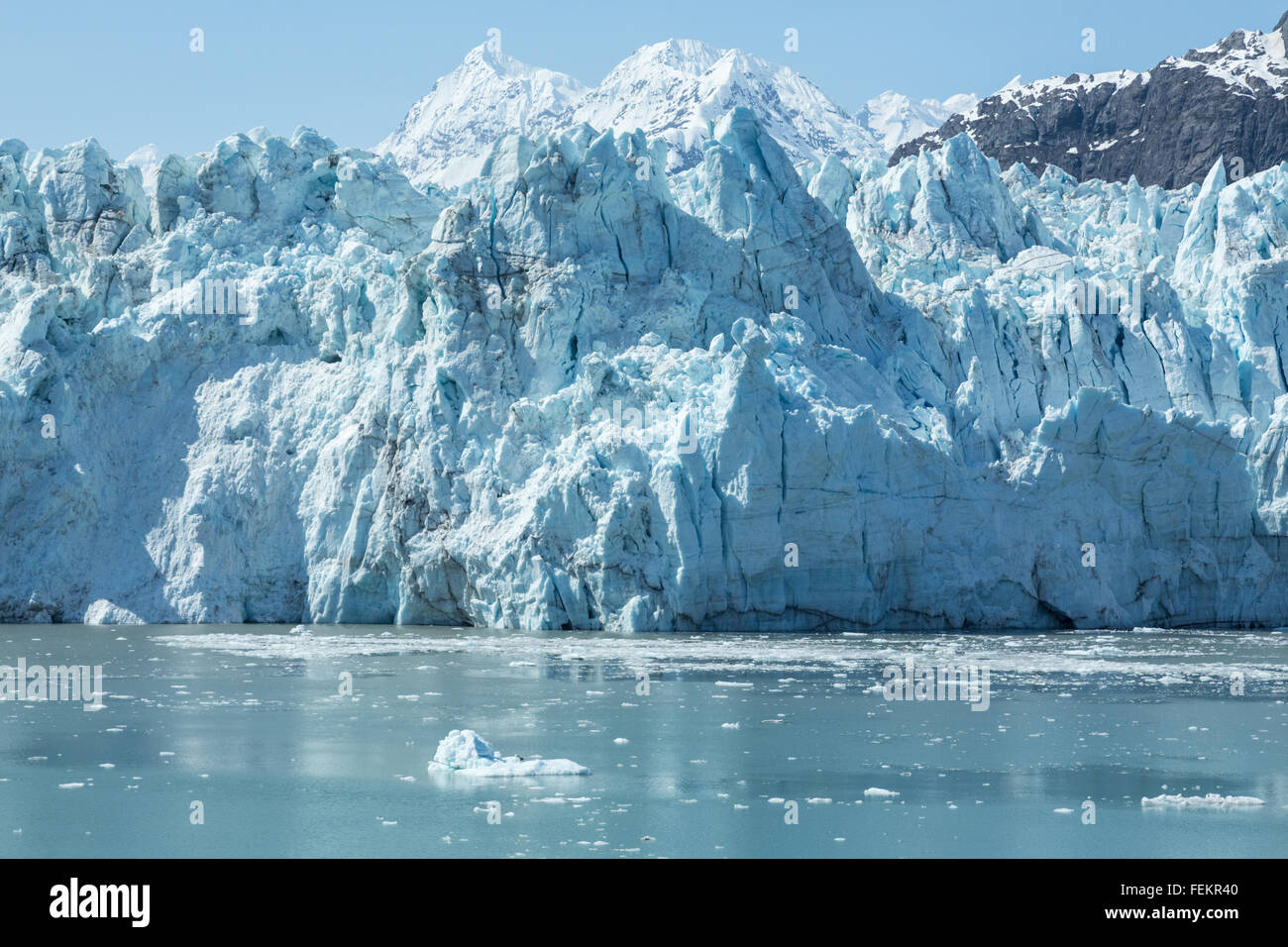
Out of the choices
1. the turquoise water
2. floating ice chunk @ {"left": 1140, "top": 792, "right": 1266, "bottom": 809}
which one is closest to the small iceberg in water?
the turquoise water

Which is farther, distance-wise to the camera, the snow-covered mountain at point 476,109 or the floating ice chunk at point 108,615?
the snow-covered mountain at point 476,109

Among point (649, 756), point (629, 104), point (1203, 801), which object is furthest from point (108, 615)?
point (629, 104)

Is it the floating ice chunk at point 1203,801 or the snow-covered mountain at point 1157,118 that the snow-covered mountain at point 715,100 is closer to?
the snow-covered mountain at point 1157,118

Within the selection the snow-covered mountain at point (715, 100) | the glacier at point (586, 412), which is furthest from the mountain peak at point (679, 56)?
the glacier at point (586, 412)

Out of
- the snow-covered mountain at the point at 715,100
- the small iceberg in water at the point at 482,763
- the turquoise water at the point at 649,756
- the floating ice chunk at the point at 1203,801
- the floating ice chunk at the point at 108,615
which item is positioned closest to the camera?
the turquoise water at the point at 649,756

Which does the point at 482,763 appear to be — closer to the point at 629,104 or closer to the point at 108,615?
the point at 108,615
